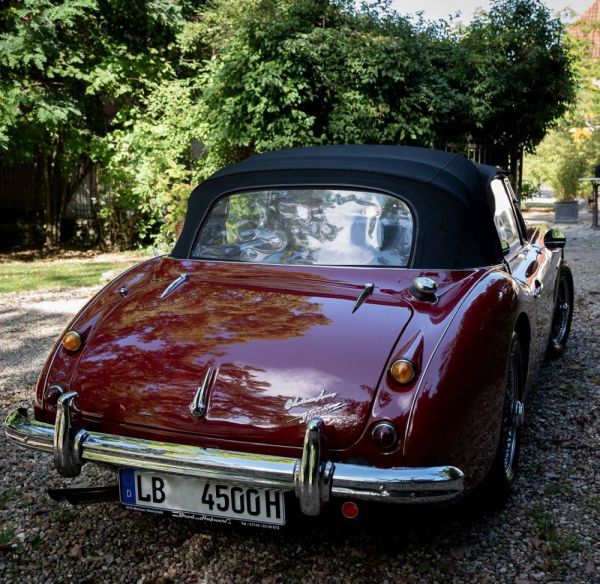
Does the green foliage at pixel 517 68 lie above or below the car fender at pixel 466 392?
above

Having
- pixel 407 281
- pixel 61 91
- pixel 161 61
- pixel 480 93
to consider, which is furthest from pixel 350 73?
pixel 407 281

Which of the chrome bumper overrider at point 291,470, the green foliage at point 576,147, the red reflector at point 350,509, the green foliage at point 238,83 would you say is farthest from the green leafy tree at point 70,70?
the green foliage at point 576,147

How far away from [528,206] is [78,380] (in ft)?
74.6

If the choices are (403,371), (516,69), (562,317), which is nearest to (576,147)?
(516,69)

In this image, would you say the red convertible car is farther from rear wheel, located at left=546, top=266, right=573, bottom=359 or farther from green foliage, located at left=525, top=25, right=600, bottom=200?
green foliage, located at left=525, top=25, right=600, bottom=200

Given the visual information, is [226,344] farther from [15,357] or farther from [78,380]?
[15,357]

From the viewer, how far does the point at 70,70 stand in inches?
476

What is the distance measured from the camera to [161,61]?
1303cm

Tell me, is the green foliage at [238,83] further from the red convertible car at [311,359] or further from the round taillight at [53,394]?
Answer: the round taillight at [53,394]

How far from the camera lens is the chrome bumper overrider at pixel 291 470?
2.16 m

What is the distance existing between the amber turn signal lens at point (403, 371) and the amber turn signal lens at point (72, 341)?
1245 millimetres

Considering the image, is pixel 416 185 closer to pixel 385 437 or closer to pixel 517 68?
pixel 385 437

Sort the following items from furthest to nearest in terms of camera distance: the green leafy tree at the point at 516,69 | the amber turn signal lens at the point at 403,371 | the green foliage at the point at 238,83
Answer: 1. the green leafy tree at the point at 516,69
2. the green foliage at the point at 238,83
3. the amber turn signal lens at the point at 403,371

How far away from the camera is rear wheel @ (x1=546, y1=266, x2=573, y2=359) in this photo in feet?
16.9
